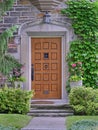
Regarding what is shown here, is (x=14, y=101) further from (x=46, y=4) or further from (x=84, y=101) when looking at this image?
(x=46, y=4)

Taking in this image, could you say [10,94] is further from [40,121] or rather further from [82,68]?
[82,68]

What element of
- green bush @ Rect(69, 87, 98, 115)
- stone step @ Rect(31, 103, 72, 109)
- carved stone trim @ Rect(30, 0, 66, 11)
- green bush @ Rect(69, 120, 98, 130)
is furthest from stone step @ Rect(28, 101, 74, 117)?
carved stone trim @ Rect(30, 0, 66, 11)

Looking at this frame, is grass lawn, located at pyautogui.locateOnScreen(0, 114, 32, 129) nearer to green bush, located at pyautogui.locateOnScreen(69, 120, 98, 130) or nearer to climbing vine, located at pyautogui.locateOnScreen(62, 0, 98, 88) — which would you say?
green bush, located at pyautogui.locateOnScreen(69, 120, 98, 130)

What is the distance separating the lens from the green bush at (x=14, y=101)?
11242 millimetres

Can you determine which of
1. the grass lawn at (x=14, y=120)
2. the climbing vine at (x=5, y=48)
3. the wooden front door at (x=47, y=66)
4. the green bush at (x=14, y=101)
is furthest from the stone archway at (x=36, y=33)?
the grass lawn at (x=14, y=120)

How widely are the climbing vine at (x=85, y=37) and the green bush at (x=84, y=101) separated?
4.86ft

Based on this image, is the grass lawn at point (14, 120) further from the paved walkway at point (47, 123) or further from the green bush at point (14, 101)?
the green bush at point (14, 101)

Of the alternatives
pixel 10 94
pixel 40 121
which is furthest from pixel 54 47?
pixel 40 121

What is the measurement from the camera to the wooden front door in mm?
13258

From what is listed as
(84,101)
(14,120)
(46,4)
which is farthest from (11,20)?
(14,120)

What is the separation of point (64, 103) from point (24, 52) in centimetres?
213

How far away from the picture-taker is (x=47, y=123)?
10.1 meters

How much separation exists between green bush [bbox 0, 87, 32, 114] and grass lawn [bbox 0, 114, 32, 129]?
0.69m

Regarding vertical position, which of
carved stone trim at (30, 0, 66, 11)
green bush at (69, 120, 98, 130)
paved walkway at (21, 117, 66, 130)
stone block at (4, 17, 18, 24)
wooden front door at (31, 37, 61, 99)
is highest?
carved stone trim at (30, 0, 66, 11)
